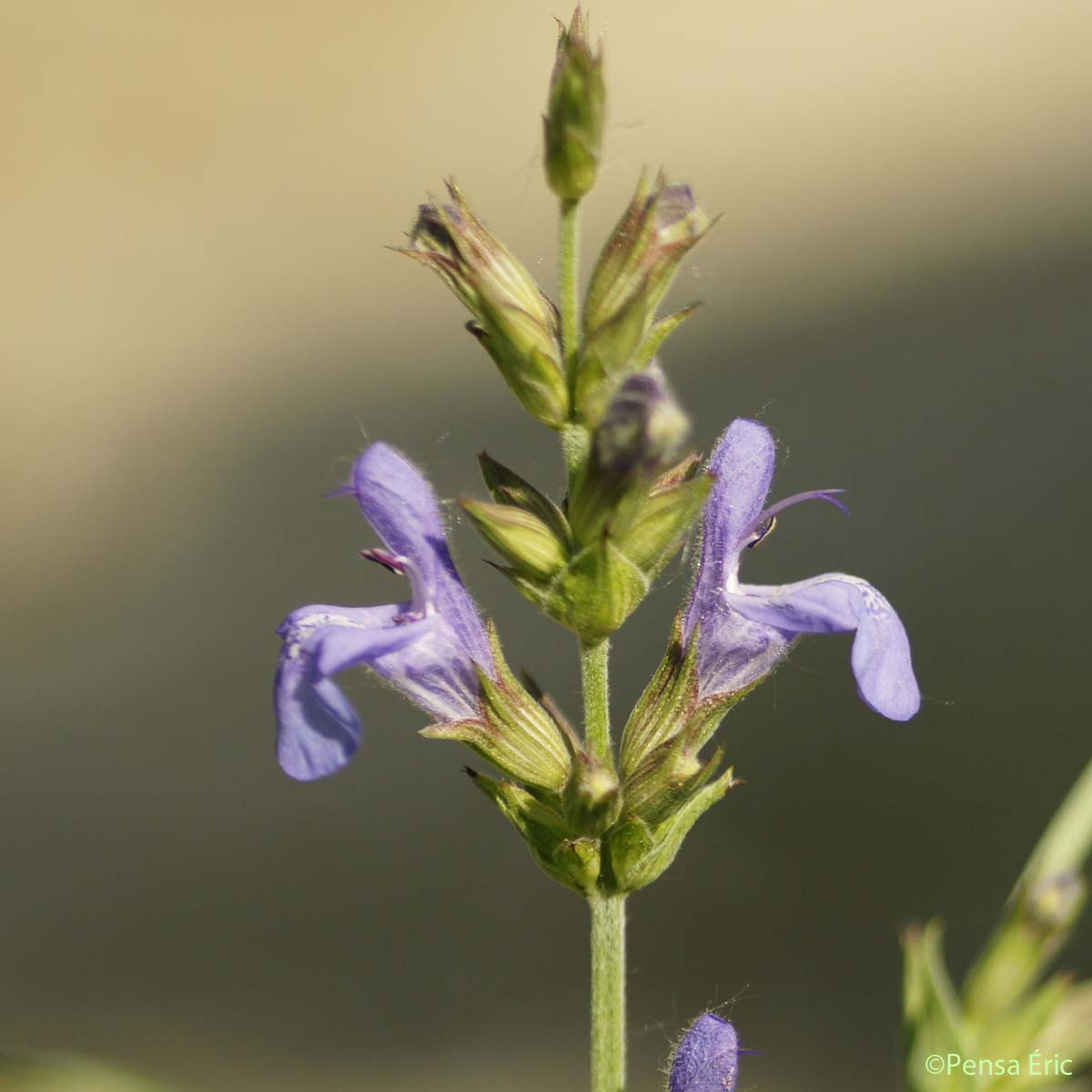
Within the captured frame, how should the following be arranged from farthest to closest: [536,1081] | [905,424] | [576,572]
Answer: [905,424], [536,1081], [576,572]

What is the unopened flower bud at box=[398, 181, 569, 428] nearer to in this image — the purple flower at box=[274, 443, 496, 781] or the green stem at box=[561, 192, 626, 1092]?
the green stem at box=[561, 192, 626, 1092]

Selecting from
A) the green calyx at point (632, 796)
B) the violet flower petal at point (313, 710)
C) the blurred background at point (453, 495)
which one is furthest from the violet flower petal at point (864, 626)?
the blurred background at point (453, 495)

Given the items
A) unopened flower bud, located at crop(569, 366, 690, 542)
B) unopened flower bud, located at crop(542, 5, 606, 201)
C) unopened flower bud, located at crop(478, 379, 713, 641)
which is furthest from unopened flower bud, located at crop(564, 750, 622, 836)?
unopened flower bud, located at crop(542, 5, 606, 201)

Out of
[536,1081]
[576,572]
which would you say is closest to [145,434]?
[536,1081]

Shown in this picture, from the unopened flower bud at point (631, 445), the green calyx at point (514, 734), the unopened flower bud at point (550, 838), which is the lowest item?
the unopened flower bud at point (550, 838)

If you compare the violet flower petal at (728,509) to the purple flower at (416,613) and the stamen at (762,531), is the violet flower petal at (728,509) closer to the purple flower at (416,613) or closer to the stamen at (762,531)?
the stamen at (762,531)

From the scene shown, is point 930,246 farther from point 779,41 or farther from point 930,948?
point 930,948

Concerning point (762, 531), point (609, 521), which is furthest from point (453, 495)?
point (609, 521)
